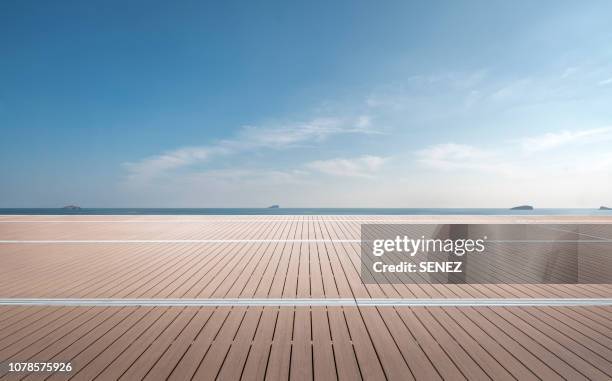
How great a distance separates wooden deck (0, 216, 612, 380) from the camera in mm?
2162

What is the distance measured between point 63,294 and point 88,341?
5.20ft

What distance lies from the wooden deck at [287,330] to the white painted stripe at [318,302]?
11cm

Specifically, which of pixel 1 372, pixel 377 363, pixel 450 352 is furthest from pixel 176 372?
pixel 450 352

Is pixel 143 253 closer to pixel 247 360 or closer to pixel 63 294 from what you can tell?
pixel 63 294
